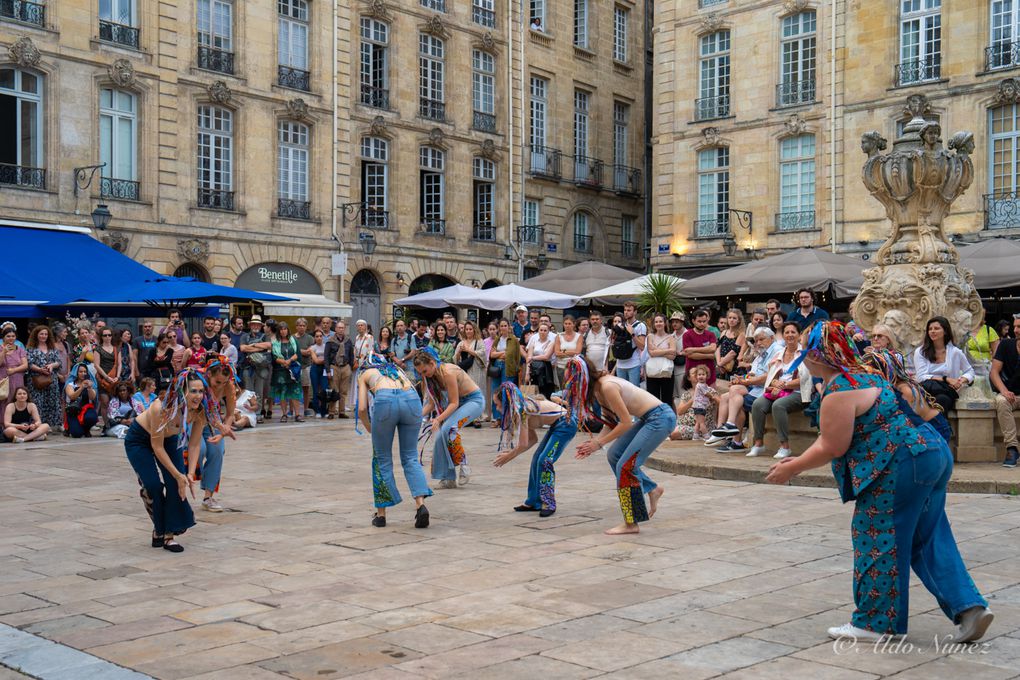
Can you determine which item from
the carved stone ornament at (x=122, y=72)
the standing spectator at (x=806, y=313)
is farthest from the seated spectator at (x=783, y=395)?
the carved stone ornament at (x=122, y=72)

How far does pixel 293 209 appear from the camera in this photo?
91.5 ft

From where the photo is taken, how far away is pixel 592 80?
119ft

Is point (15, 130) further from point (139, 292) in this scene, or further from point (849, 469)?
point (849, 469)

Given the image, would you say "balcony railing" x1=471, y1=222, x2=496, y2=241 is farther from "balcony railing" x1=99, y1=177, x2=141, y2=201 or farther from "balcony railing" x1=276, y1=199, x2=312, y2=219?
"balcony railing" x1=99, y1=177, x2=141, y2=201

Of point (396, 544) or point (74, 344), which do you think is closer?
point (396, 544)

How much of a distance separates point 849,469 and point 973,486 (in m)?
5.41

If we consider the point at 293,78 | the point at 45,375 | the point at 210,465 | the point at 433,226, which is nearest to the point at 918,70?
the point at 433,226

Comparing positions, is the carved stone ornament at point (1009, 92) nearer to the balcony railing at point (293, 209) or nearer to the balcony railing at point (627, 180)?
the balcony railing at point (627, 180)

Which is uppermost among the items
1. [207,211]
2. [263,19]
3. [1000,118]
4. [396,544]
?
[263,19]

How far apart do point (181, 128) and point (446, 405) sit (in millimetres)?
17857

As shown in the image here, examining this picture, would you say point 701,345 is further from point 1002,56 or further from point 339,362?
point 1002,56

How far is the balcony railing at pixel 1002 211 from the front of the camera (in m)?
26.0

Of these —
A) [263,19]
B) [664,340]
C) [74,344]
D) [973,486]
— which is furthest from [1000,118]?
[74,344]

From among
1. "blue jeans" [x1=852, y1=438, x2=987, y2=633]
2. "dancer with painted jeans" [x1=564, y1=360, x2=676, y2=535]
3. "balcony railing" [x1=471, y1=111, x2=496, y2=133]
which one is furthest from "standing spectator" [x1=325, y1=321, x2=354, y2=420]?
"blue jeans" [x1=852, y1=438, x2=987, y2=633]
